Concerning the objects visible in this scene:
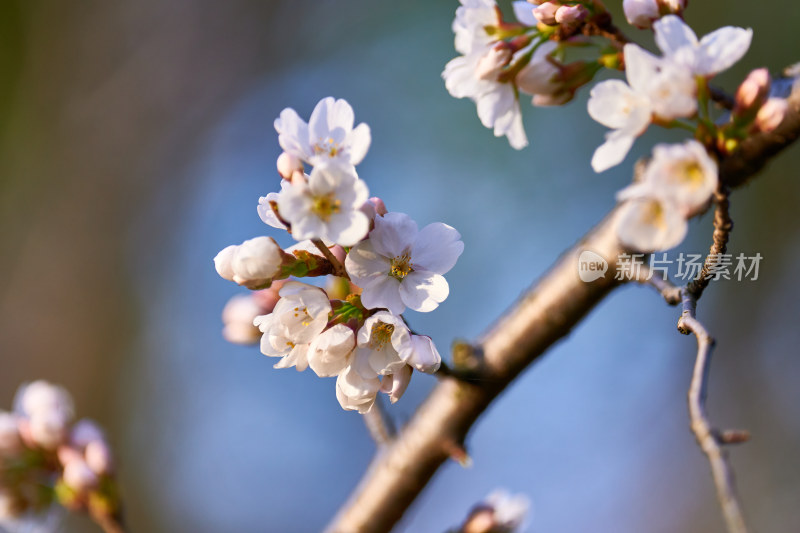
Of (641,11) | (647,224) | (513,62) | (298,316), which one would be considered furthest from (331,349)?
(641,11)

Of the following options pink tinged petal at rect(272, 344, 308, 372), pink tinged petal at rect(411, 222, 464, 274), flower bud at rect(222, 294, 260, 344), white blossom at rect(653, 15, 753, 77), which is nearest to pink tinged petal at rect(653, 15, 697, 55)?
white blossom at rect(653, 15, 753, 77)

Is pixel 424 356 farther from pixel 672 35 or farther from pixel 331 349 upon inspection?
pixel 672 35

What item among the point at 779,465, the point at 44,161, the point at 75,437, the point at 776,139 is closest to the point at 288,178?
the point at 776,139

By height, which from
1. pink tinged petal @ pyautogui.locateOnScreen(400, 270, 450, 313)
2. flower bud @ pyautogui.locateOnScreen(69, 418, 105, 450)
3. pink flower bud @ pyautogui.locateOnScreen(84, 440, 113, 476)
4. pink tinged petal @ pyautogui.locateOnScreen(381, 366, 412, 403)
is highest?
pink tinged petal @ pyautogui.locateOnScreen(400, 270, 450, 313)

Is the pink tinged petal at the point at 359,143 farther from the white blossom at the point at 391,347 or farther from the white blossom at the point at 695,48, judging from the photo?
the white blossom at the point at 695,48

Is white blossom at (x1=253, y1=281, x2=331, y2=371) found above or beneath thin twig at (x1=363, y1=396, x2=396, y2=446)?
above

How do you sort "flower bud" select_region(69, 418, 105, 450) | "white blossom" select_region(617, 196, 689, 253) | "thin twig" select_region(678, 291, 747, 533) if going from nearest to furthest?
"thin twig" select_region(678, 291, 747, 533) < "white blossom" select_region(617, 196, 689, 253) < "flower bud" select_region(69, 418, 105, 450)

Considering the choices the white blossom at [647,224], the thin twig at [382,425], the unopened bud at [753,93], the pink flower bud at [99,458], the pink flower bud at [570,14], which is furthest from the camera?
the pink flower bud at [99,458]

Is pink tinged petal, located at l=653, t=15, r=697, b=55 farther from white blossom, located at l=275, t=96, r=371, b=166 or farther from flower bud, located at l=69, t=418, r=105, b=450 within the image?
flower bud, located at l=69, t=418, r=105, b=450

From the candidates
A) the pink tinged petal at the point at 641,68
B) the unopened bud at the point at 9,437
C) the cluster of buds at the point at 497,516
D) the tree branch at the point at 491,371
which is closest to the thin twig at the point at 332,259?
the tree branch at the point at 491,371
